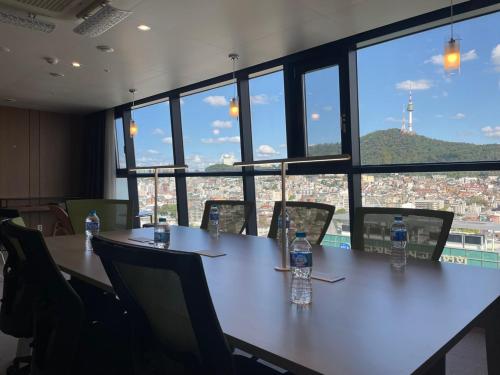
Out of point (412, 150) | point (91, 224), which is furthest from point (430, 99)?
point (91, 224)

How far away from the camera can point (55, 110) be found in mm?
7359

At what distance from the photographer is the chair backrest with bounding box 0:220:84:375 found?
143 cm

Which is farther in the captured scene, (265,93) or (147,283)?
(265,93)

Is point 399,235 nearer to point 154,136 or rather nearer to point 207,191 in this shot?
point 207,191

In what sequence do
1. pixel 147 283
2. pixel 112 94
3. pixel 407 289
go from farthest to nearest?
pixel 112 94 → pixel 407 289 → pixel 147 283

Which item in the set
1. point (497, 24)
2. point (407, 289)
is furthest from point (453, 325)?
point (497, 24)

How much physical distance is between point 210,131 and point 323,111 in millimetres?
1975

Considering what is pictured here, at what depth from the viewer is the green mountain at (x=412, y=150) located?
10.6 ft

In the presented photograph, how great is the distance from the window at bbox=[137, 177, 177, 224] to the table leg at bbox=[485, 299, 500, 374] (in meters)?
5.11

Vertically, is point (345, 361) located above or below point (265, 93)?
below

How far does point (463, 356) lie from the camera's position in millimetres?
2592

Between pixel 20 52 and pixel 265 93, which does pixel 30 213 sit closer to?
pixel 20 52

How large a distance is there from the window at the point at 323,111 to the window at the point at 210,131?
120 cm

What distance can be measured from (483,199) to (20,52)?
15.4ft
